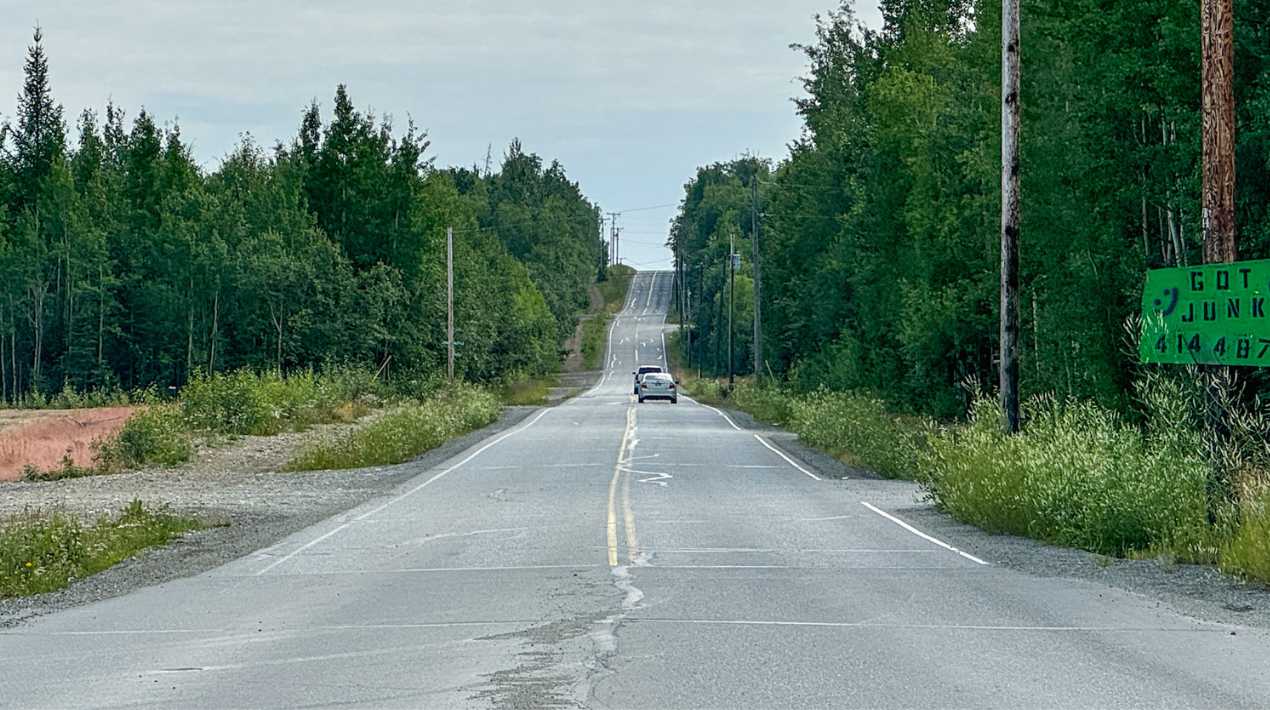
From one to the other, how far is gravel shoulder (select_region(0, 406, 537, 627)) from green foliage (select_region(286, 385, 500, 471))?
0.78 meters

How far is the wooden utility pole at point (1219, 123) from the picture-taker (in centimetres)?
1722

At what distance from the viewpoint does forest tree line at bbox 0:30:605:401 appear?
8381cm

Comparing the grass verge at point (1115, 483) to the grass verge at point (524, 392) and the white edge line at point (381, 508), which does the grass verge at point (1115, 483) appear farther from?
the grass verge at point (524, 392)

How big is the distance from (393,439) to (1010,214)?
68.3 feet

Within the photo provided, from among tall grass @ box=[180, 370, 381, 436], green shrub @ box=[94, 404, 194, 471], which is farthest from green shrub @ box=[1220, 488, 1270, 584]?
tall grass @ box=[180, 370, 381, 436]

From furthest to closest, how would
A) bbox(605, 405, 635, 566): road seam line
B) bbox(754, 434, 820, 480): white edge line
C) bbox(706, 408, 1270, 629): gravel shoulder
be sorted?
bbox(754, 434, 820, 480): white edge line
bbox(605, 405, 635, 566): road seam line
bbox(706, 408, 1270, 629): gravel shoulder

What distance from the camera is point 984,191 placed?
147 ft

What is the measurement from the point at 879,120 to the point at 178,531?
42.2 metres

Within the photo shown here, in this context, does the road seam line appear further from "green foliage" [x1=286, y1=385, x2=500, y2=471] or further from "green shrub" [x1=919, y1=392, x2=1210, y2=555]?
"green foliage" [x1=286, y1=385, x2=500, y2=471]

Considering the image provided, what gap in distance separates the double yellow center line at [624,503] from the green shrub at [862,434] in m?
5.19

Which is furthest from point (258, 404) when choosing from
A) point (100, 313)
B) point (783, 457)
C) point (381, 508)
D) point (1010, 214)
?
point (100, 313)

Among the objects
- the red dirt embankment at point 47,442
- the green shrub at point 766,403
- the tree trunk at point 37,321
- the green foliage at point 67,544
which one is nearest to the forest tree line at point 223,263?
the tree trunk at point 37,321

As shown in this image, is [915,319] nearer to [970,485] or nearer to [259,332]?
[970,485]

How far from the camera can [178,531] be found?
Result: 22.1 m
